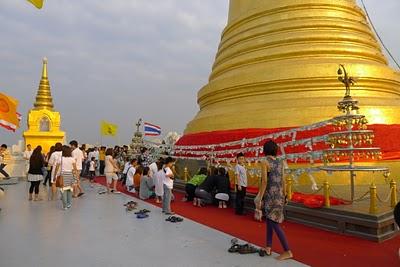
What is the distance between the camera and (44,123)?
29.4m

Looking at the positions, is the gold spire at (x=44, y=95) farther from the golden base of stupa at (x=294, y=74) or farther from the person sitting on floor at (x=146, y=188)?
the person sitting on floor at (x=146, y=188)

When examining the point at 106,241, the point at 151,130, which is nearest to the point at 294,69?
the point at 106,241

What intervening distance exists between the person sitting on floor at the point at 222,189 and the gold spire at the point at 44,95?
24.6 meters

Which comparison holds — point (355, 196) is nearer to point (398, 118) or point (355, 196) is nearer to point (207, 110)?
point (398, 118)

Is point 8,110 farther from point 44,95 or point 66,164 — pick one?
point 44,95

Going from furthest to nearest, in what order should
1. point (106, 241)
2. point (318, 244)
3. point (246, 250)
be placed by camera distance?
1. point (106, 241)
2. point (318, 244)
3. point (246, 250)

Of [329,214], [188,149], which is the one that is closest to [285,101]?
[188,149]

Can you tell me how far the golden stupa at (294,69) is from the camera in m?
10.5

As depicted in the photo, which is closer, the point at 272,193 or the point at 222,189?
the point at 272,193

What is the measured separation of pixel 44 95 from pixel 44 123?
101 inches

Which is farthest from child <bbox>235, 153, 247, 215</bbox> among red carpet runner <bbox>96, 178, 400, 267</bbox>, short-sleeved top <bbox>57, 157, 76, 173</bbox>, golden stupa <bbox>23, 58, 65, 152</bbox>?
golden stupa <bbox>23, 58, 65, 152</bbox>

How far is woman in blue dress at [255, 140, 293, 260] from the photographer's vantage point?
486 centimetres

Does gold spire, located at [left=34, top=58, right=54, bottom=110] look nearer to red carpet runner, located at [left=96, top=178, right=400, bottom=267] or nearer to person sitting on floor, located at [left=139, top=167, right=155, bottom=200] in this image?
person sitting on floor, located at [left=139, top=167, right=155, bottom=200]

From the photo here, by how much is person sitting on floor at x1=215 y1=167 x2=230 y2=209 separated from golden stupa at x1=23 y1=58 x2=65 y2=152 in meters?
22.1
